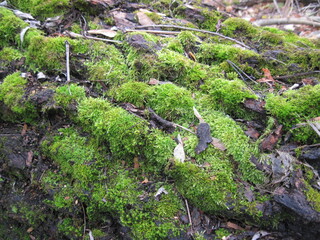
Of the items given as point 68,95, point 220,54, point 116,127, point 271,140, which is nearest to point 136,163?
point 116,127

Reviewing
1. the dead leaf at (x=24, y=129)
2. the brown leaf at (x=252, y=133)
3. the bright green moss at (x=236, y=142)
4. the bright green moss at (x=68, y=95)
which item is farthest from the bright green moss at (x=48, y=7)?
the brown leaf at (x=252, y=133)

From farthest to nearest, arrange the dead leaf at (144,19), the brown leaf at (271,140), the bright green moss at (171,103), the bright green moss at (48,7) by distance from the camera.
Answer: the dead leaf at (144,19)
the bright green moss at (48,7)
the bright green moss at (171,103)
the brown leaf at (271,140)

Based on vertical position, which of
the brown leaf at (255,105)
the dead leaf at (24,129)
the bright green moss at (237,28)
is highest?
the bright green moss at (237,28)

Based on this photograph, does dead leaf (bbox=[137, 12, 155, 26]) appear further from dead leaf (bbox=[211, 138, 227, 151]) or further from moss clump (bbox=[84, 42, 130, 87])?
dead leaf (bbox=[211, 138, 227, 151])

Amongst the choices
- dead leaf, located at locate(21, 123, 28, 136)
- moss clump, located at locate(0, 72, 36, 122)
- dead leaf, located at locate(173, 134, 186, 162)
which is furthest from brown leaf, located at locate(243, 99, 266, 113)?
dead leaf, located at locate(21, 123, 28, 136)

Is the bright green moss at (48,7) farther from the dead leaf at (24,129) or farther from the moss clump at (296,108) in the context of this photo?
the moss clump at (296,108)
